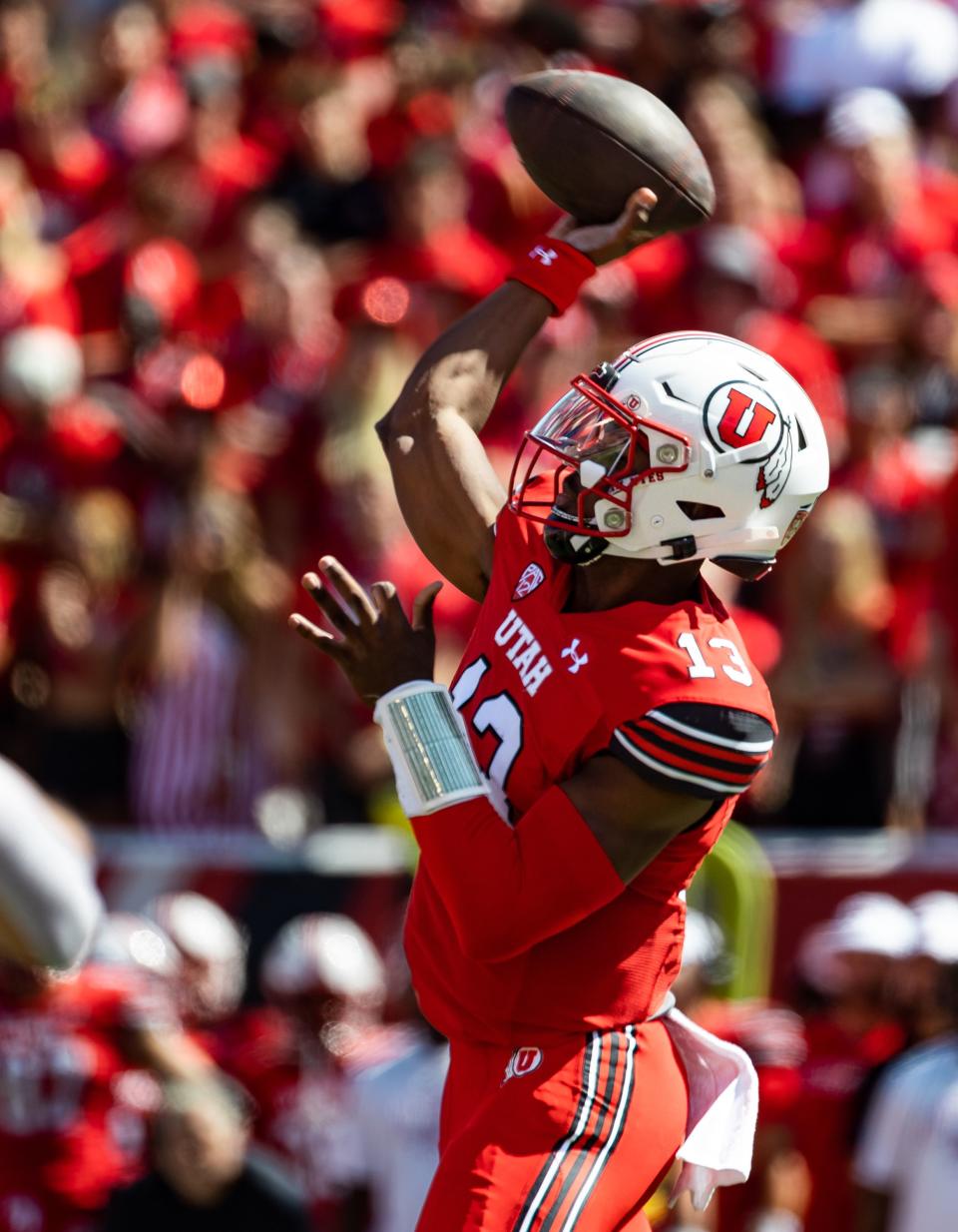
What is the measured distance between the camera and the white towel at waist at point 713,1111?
3.62 meters

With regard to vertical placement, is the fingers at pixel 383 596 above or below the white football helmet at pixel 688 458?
below

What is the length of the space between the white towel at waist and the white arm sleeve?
109 cm

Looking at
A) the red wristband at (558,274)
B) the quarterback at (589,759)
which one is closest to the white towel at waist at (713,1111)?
the quarterback at (589,759)

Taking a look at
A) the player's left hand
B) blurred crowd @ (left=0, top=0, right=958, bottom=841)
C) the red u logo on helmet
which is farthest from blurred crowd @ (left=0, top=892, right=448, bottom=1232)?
the red u logo on helmet

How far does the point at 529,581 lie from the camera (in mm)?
3605

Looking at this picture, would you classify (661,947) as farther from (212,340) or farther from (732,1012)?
(212,340)

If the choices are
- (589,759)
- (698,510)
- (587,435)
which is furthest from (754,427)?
(589,759)

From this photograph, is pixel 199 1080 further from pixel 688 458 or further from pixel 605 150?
pixel 688 458

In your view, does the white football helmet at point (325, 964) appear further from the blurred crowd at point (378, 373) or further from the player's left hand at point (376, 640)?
the player's left hand at point (376, 640)

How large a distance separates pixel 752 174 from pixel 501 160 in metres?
0.91

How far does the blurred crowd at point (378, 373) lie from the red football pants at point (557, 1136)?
12.1 ft

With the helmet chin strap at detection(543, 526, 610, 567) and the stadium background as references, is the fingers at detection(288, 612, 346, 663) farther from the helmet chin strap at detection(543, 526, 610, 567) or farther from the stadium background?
the stadium background

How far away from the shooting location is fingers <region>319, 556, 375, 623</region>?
11.1ft

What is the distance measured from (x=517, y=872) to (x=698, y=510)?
1.95ft
